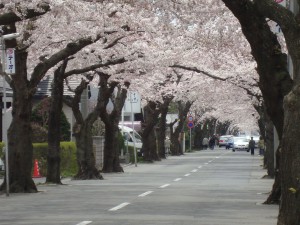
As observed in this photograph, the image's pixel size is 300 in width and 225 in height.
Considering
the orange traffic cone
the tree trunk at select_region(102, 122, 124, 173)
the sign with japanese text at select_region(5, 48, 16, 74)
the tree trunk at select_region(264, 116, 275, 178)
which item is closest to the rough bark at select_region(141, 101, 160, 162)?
the tree trunk at select_region(102, 122, 124, 173)

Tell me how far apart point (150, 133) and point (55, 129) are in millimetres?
29304

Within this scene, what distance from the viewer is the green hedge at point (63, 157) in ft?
120

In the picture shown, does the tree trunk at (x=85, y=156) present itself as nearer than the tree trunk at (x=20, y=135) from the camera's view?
No

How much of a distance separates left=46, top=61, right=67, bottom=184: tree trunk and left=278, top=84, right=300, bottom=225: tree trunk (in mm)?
18530

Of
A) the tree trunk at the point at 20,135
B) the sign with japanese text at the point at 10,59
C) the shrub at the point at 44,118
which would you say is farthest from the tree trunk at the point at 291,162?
the shrub at the point at 44,118

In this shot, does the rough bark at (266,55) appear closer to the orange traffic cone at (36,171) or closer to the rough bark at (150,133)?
the orange traffic cone at (36,171)

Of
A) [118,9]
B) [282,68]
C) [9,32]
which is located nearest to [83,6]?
[118,9]

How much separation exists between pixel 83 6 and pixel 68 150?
17977mm

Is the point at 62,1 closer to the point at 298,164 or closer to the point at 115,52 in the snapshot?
the point at 298,164

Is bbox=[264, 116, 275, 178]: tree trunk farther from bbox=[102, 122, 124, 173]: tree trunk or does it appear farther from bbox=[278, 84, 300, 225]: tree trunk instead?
bbox=[278, 84, 300, 225]: tree trunk

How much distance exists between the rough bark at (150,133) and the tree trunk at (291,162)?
45009 millimetres

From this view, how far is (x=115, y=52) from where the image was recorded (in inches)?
1230

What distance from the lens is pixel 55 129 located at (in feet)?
97.0

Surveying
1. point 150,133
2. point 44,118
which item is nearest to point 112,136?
point 44,118
